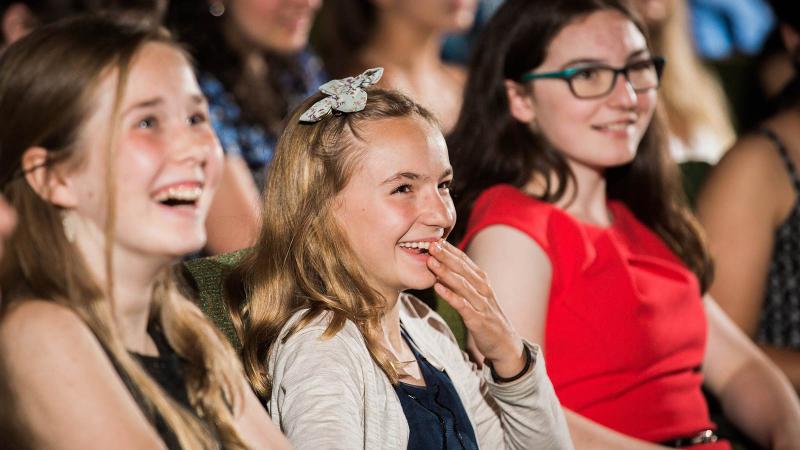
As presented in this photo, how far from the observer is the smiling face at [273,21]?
2.99 m

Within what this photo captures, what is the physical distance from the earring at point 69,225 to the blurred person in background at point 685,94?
2.65 m

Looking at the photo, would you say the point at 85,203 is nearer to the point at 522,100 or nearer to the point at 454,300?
the point at 454,300

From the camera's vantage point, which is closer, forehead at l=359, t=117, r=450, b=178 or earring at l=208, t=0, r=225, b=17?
forehead at l=359, t=117, r=450, b=178

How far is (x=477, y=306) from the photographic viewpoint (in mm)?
1602

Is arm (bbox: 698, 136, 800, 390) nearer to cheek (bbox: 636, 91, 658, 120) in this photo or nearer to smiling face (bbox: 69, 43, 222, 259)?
cheek (bbox: 636, 91, 658, 120)

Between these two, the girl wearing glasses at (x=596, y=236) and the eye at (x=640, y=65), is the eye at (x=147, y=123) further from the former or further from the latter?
the eye at (x=640, y=65)

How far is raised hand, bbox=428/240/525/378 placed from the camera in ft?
5.21

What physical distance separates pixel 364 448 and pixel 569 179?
2.89ft

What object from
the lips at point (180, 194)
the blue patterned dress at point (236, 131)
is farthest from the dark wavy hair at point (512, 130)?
the lips at point (180, 194)

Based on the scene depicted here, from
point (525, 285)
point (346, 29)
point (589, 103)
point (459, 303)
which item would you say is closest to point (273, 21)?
point (346, 29)

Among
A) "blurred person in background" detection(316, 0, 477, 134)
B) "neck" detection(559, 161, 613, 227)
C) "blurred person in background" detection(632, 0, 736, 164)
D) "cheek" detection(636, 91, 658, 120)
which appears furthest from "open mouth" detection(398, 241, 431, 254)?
"blurred person in background" detection(632, 0, 736, 164)

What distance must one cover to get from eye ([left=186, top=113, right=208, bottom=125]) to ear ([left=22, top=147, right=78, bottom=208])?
0.62 feet

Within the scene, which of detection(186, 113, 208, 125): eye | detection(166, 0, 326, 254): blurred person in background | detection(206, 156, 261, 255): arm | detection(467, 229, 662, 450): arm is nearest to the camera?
detection(186, 113, 208, 125): eye

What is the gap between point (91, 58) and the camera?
4.51 ft
